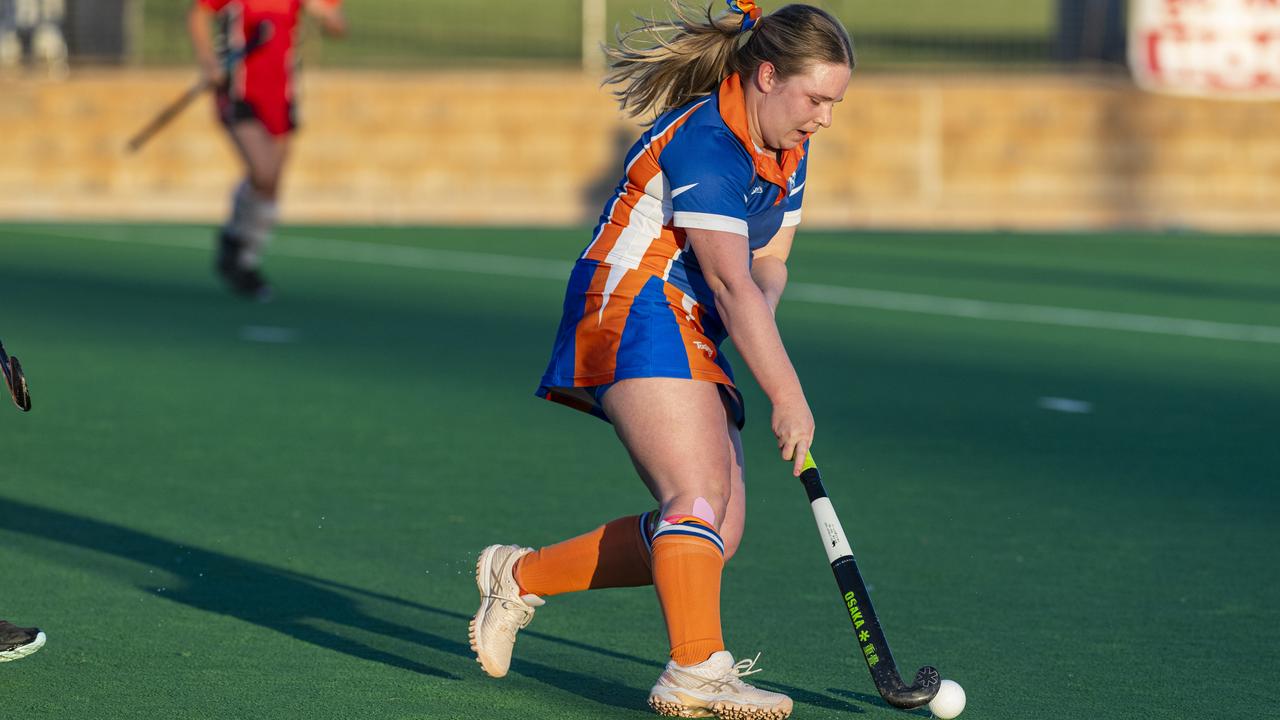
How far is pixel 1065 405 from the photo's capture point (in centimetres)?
944

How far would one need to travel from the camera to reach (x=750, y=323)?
4363mm

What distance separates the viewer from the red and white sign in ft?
65.0

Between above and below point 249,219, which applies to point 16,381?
above

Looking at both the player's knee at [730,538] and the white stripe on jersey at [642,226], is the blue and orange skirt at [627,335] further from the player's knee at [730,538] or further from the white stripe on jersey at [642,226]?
the player's knee at [730,538]

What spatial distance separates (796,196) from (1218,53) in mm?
16138

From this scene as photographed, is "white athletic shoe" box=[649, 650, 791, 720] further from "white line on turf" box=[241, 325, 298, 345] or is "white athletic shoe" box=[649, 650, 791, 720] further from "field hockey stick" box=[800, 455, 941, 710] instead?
"white line on turf" box=[241, 325, 298, 345]

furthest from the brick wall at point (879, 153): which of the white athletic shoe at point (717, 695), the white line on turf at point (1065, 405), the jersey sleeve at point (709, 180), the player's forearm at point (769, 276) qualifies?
the white athletic shoe at point (717, 695)

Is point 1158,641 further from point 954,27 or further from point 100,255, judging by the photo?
point 954,27

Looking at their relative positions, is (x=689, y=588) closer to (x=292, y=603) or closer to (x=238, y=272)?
(x=292, y=603)

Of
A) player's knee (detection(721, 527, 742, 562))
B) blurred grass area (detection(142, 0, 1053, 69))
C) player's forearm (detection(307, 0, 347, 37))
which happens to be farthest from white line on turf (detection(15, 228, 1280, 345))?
player's knee (detection(721, 527, 742, 562))

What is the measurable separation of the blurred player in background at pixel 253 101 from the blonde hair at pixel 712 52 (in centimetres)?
846

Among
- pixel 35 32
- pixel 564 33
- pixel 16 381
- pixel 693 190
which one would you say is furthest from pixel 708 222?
pixel 564 33

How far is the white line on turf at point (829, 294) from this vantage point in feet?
41.0

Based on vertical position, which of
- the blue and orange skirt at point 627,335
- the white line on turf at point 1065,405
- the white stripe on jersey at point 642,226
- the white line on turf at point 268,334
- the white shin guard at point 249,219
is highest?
the white stripe on jersey at point 642,226
